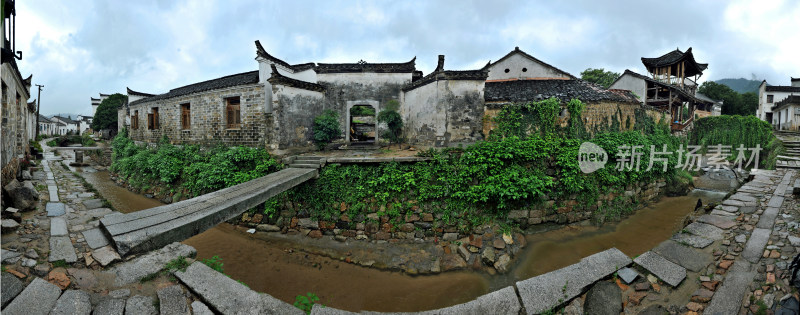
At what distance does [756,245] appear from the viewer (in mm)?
3938

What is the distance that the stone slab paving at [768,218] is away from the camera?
4.51m

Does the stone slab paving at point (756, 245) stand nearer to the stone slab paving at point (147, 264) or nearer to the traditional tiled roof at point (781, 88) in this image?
the stone slab paving at point (147, 264)

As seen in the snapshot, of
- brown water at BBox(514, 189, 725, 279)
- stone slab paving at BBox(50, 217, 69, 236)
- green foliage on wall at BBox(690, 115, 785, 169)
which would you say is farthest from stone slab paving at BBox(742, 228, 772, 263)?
green foliage on wall at BBox(690, 115, 785, 169)

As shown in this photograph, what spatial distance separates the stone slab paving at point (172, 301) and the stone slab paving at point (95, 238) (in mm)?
1164

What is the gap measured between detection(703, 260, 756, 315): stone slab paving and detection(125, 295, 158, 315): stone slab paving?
5774mm

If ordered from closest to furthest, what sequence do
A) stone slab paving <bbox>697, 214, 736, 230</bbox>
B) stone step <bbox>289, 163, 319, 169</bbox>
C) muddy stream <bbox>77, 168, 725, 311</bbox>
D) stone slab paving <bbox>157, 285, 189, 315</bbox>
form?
stone slab paving <bbox>157, 285, 189, 315</bbox> → stone slab paving <bbox>697, 214, 736, 230</bbox> → muddy stream <bbox>77, 168, 725, 311</bbox> → stone step <bbox>289, 163, 319, 169</bbox>

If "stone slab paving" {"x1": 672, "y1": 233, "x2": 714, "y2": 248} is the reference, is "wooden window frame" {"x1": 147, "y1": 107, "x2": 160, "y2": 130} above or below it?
above

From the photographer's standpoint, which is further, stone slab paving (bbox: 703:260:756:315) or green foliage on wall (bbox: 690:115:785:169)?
green foliage on wall (bbox: 690:115:785:169)

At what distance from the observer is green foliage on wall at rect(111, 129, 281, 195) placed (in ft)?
28.9

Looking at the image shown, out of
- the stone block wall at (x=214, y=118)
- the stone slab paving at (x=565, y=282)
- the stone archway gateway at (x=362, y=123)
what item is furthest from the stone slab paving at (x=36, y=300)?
the stone archway gateway at (x=362, y=123)

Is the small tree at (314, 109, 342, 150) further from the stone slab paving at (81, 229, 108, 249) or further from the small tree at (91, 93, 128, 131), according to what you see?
the small tree at (91, 93, 128, 131)

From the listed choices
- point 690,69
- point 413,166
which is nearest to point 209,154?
point 413,166

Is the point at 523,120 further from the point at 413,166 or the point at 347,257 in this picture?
the point at 347,257

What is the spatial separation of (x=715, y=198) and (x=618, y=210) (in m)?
6.10
